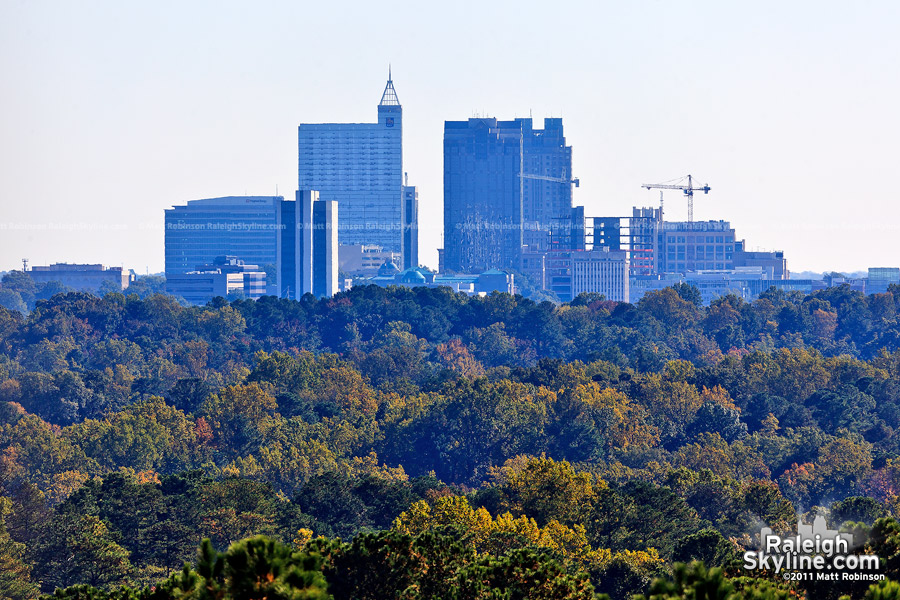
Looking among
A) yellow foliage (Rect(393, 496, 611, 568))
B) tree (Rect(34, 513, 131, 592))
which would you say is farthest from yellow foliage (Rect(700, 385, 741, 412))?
tree (Rect(34, 513, 131, 592))

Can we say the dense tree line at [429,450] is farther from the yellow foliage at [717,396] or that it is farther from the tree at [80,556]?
the yellow foliage at [717,396]

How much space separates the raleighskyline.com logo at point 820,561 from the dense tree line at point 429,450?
0.86m

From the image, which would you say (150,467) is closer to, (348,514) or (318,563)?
(348,514)

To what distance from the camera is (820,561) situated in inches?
1435

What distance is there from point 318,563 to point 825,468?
77.0 metres

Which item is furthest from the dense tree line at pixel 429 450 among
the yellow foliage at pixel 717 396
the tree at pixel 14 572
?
the yellow foliage at pixel 717 396

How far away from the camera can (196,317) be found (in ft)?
641

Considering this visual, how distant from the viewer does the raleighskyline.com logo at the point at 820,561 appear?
35.6m

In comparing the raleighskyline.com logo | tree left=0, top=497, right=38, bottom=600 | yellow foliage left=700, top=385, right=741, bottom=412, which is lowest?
tree left=0, top=497, right=38, bottom=600

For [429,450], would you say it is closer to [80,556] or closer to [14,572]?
[14,572]

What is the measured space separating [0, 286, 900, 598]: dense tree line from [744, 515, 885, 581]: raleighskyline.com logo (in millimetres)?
859

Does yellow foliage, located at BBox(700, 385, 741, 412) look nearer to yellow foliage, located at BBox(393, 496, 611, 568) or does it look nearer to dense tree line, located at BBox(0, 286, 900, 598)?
dense tree line, located at BBox(0, 286, 900, 598)

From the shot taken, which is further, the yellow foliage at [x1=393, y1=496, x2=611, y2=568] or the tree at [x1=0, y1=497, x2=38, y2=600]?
the tree at [x1=0, y1=497, x2=38, y2=600]

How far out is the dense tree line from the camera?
59750 mm
